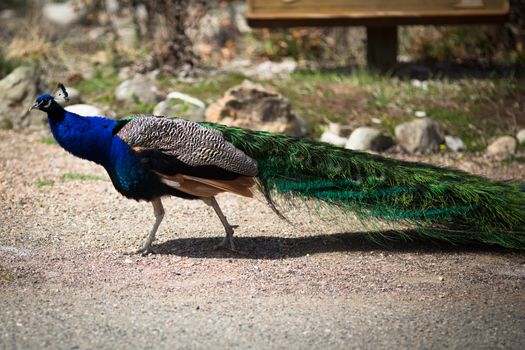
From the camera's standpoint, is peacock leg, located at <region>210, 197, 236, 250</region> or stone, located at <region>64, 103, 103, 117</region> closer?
peacock leg, located at <region>210, 197, 236, 250</region>

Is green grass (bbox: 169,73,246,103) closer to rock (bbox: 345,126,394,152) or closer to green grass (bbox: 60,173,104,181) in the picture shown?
rock (bbox: 345,126,394,152)

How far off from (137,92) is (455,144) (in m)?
3.99

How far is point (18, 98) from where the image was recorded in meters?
9.35

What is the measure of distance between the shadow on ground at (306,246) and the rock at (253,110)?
2.99m

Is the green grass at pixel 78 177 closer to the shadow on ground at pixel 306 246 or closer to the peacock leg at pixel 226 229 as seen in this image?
the shadow on ground at pixel 306 246

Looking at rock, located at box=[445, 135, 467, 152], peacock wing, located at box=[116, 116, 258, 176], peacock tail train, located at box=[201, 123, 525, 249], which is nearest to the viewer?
peacock wing, located at box=[116, 116, 258, 176]

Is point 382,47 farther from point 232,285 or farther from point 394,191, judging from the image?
point 232,285

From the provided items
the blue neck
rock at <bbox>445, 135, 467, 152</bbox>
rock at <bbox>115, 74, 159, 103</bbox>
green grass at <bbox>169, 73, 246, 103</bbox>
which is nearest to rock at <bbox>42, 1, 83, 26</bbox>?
green grass at <bbox>169, 73, 246, 103</bbox>

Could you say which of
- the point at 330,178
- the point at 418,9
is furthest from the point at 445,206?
the point at 418,9

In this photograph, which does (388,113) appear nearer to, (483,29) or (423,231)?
(483,29)

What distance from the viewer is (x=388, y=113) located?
928 cm

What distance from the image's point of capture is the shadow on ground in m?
5.45

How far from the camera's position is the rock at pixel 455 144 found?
28.7 feet

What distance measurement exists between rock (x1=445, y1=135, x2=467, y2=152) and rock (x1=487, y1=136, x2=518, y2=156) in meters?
0.30
